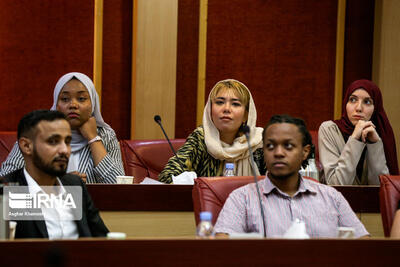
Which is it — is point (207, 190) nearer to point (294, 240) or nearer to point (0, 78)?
point (294, 240)

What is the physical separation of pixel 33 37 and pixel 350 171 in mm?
2810

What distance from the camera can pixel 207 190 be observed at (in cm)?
250

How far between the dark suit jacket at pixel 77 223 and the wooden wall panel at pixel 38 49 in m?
2.61

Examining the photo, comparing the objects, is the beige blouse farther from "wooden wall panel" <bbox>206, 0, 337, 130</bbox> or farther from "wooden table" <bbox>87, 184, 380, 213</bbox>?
"wooden wall panel" <bbox>206, 0, 337, 130</bbox>

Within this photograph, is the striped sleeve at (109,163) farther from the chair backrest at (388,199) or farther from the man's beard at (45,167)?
the chair backrest at (388,199)

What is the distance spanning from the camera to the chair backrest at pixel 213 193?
2469mm

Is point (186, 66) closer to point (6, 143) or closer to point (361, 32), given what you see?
point (361, 32)

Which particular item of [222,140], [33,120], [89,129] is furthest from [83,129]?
[33,120]

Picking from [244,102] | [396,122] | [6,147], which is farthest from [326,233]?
[396,122]

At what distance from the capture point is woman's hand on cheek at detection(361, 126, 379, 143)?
3590 mm

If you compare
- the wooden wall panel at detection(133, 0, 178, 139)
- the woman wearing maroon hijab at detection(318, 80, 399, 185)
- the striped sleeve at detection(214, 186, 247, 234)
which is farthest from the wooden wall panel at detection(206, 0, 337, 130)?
the striped sleeve at detection(214, 186, 247, 234)

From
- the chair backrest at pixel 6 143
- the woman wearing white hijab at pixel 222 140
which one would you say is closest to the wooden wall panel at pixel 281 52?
the woman wearing white hijab at pixel 222 140

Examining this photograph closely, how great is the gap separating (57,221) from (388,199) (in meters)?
1.32

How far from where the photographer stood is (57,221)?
2277 mm
